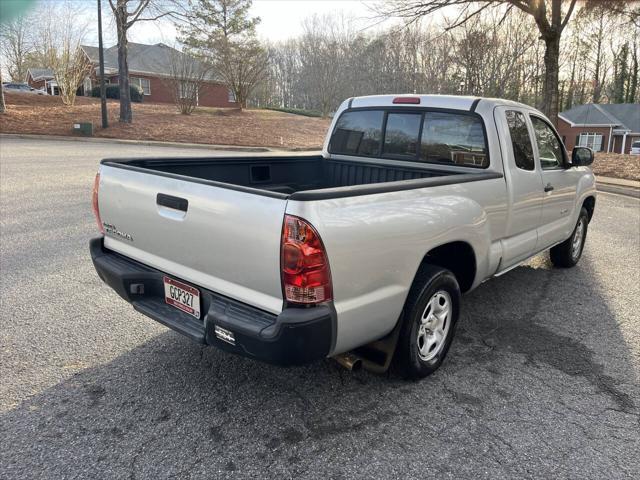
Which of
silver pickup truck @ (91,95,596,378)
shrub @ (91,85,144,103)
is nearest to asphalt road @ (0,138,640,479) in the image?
silver pickup truck @ (91,95,596,378)

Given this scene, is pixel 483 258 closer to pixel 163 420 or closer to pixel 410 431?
pixel 410 431

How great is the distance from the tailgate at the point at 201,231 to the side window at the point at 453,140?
2.27m

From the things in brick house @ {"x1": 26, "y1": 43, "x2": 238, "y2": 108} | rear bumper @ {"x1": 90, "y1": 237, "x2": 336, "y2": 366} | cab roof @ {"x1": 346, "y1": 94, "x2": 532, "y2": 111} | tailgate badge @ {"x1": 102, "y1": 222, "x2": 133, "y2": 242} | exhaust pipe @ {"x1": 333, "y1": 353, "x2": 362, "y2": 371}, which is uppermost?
brick house @ {"x1": 26, "y1": 43, "x2": 238, "y2": 108}

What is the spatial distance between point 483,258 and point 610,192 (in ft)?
37.4

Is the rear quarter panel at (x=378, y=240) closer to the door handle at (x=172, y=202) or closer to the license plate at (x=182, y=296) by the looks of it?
the door handle at (x=172, y=202)

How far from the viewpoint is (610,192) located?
1305cm

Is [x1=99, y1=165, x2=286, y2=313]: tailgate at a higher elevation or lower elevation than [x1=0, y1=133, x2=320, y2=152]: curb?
lower

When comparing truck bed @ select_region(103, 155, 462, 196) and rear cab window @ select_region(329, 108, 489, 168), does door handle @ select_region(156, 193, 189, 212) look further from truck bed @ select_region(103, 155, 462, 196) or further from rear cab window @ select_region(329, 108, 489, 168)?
rear cab window @ select_region(329, 108, 489, 168)

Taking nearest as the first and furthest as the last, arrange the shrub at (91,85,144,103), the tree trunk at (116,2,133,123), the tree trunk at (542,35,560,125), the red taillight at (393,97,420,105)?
the red taillight at (393,97,420,105), the tree trunk at (542,35,560,125), the tree trunk at (116,2,133,123), the shrub at (91,85,144,103)

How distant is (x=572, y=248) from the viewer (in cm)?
595

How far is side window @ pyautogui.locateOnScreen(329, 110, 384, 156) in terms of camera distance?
463 cm

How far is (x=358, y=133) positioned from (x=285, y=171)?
2.61 ft

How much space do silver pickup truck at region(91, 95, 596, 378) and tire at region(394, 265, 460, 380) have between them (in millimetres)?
10

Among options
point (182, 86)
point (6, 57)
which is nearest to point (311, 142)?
point (182, 86)
